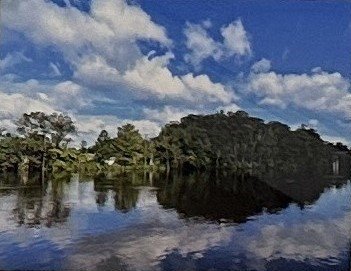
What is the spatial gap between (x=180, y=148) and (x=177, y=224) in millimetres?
502

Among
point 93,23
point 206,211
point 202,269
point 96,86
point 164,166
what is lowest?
point 202,269

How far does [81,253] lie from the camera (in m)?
3.56

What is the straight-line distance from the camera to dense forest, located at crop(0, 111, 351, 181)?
3760 mm

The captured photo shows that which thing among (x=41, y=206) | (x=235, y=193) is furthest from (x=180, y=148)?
(x=41, y=206)

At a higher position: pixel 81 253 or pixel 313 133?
pixel 313 133

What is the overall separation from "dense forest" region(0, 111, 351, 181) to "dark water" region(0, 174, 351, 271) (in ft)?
0.30

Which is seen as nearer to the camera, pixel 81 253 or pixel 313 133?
pixel 81 253

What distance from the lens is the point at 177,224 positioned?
3.71 meters

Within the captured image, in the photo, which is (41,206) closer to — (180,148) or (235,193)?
(180,148)

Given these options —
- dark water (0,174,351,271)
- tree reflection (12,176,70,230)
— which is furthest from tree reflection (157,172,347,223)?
tree reflection (12,176,70,230)

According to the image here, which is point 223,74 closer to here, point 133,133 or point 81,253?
point 133,133

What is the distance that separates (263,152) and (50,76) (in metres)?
1.38

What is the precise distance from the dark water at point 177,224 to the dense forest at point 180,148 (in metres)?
0.09

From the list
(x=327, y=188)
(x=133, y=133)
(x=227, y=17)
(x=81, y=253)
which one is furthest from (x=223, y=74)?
(x=81, y=253)
